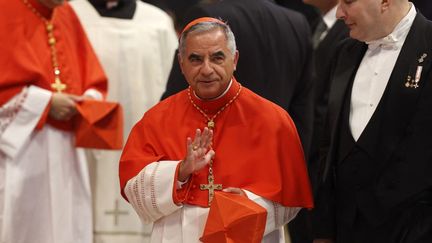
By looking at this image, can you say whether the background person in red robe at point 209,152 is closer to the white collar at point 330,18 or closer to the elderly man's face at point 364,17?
the elderly man's face at point 364,17

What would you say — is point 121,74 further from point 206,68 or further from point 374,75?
Result: point 374,75

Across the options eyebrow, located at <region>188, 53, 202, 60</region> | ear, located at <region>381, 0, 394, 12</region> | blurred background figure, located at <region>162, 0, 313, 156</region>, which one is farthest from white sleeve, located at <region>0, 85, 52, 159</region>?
ear, located at <region>381, 0, 394, 12</region>

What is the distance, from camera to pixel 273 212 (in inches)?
161

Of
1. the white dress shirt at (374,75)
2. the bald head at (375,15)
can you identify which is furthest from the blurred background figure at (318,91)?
the bald head at (375,15)

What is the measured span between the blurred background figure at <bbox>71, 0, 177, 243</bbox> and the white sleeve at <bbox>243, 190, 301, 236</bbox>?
2.46 metres

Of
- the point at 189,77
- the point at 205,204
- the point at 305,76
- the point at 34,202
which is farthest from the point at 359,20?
the point at 34,202

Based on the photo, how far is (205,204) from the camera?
4.05 m

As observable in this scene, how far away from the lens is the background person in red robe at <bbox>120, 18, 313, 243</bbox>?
→ 4023 mm

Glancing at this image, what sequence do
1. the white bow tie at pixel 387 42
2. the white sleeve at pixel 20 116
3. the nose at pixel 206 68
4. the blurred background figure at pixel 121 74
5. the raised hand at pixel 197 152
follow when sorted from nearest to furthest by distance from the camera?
1. the raised hand at pixel 197 152
2. the nose at pixel 206 68
3. the white bow tie at pixel 387 42
4. the white sleeve at pixel 20 116
5. the blurred background figure at pixel 121 74

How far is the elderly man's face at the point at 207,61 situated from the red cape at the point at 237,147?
117mm

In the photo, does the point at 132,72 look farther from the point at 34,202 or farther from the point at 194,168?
the point at 194,168

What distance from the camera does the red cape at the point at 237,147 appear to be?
4086 mm

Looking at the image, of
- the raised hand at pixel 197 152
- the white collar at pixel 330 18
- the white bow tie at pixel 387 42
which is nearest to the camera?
the raised hand at pixel 197 152

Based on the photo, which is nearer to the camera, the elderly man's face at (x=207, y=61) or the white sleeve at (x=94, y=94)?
the elderly man's face at (x=207, y=61)
